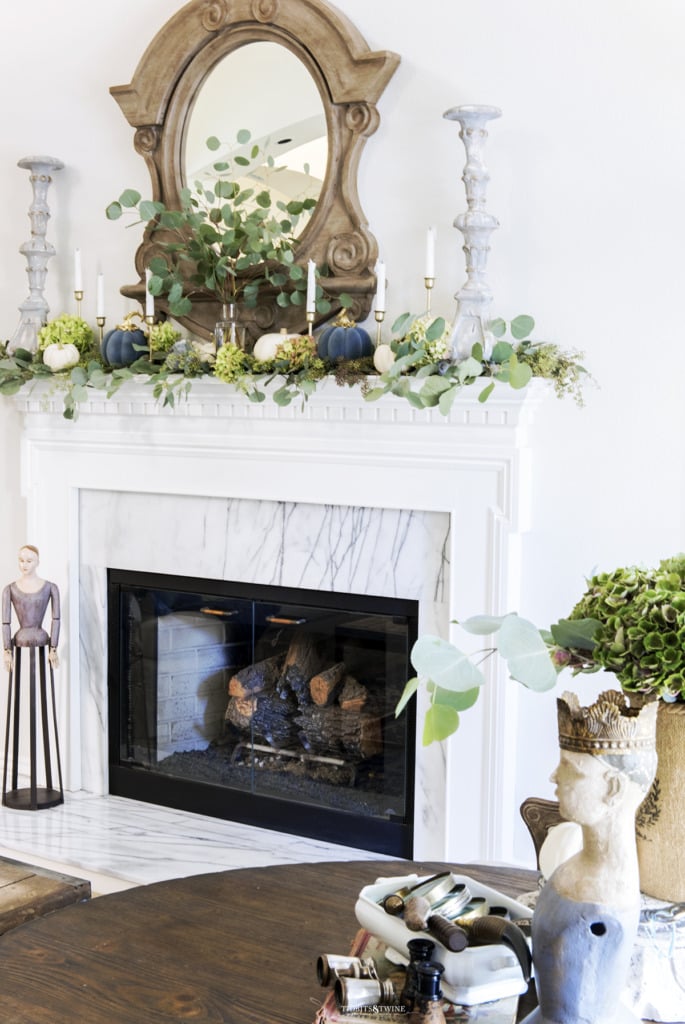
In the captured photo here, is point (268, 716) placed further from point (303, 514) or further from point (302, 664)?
point (303, 514)

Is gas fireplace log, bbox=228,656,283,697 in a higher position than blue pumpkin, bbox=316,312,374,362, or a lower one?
lower

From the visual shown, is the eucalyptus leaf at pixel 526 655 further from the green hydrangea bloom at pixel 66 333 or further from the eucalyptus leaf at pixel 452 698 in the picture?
the green hydrangea bloom at pixel 66 333

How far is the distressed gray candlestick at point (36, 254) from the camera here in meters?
3.40

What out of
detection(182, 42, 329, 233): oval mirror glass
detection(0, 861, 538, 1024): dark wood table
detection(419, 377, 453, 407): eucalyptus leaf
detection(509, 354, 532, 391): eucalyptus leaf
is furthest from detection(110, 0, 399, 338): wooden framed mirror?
detection(0, 861, 538, 1024): dark wood table

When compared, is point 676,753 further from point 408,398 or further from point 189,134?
point 189,134

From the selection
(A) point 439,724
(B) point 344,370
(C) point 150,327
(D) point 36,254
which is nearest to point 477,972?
(A) point 439,724

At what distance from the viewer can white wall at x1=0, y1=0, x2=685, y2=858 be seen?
8.50ft

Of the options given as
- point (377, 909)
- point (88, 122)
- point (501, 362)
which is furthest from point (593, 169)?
point (377, 909)

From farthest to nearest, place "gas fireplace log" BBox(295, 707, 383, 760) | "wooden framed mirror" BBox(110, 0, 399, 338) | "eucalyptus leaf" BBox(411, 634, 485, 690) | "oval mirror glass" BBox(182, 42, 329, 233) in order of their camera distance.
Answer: "gas fireplace log" BBox(295, 707, 383, 760) < "oval mirror glass" BBox(182, 42, 329, 233) < "wooden framed mirror" BBox(110, 0, 399, 338) < "eucalyptus leaf" BBox(411, 634, 485, 690)

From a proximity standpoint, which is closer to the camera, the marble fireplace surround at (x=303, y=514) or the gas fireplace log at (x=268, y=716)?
the marble fireplace surround at (x=303, y=514)

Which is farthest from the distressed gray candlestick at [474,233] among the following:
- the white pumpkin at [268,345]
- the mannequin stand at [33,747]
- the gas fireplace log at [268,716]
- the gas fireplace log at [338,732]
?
the mannequin stand at [33,747]

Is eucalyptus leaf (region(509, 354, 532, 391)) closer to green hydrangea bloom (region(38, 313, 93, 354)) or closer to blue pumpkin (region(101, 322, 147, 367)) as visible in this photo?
blue pumpkin (region(101, 322, 147, 367))

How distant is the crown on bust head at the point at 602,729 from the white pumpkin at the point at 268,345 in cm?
202

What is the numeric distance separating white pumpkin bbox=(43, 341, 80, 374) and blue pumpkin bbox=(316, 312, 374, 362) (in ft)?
2.73
